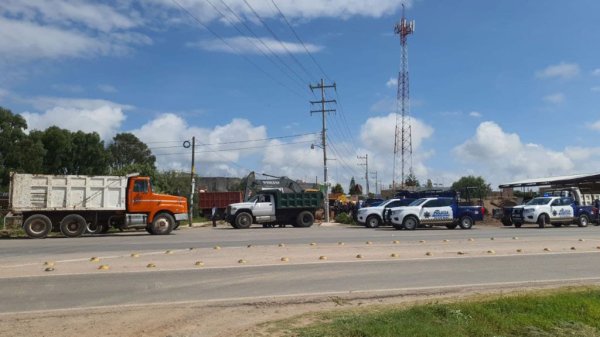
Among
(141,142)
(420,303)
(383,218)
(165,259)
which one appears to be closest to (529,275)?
(420,303)

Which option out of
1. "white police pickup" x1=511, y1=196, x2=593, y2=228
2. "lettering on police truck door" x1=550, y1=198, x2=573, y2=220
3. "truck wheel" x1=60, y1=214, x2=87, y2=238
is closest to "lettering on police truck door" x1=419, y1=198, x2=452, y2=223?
"white police pickup" x1=511, y1=196, x2=593, y2=228

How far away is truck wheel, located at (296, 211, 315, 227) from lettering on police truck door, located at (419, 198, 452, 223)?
26.3 feet

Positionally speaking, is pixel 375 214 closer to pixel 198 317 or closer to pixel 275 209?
pixel 275 209

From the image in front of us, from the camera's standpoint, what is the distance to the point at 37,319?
287 inches

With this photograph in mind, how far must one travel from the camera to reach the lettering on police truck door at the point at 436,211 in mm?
30219

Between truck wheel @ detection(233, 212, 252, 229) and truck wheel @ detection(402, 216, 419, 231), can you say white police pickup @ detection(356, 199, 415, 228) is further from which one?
truck wheel @ detection(233, 212, 252, 229)

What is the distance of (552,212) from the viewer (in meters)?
31.9

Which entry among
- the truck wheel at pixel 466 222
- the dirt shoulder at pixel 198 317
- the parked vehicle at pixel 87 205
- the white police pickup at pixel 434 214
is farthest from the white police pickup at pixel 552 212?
the dirt shoulder at pixel 198 317

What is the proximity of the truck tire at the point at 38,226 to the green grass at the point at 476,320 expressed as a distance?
67.2 feet

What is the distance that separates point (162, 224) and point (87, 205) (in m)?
3.47

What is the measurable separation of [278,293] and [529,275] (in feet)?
17.4

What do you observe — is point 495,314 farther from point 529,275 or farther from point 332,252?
point 332,252

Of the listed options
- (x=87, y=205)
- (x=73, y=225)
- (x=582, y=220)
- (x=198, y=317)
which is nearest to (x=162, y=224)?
(x=87, y=205)

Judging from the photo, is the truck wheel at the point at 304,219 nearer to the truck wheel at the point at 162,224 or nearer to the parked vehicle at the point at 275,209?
the parked vehicle at the point at 275,209
